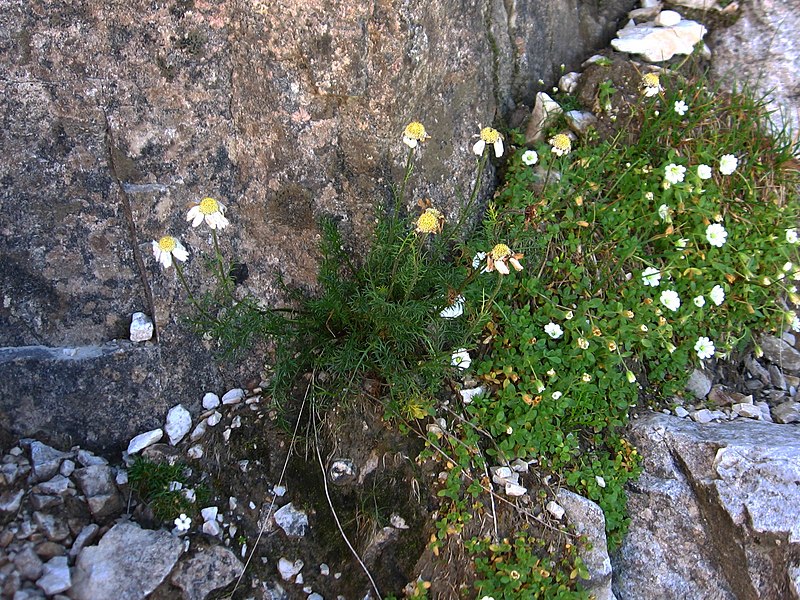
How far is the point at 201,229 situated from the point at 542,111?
1.93m

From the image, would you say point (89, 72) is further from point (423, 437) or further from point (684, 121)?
point (684, 121)

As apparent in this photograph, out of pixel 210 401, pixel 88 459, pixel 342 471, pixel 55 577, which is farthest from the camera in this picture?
pixel 210 401

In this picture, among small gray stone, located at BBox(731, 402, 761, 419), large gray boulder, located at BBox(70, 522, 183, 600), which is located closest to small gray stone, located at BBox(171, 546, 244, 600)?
large gray boulder, located at BBox(70, 522, 183, 600)

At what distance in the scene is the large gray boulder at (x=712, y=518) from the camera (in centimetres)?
279

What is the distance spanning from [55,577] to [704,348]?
3011mm

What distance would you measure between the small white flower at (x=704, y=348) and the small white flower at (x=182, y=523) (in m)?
2.52

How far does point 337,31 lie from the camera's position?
→ 290cm

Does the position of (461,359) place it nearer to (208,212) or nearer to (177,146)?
(208,212)

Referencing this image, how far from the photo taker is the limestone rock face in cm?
278

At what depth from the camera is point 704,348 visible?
3371 mm

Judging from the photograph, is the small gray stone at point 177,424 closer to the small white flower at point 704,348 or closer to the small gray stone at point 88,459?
the small gray stone at point 88,459

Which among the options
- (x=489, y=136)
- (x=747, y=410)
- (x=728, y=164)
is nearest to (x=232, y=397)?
(x=489, y=136)

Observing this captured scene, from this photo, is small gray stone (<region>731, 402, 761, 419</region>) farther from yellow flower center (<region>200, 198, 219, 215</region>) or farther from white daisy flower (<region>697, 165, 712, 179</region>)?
yellow flower center (<region>200, 198, 219, 215</region>)

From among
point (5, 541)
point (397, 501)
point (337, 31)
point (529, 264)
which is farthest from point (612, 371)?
point (5, 541)
